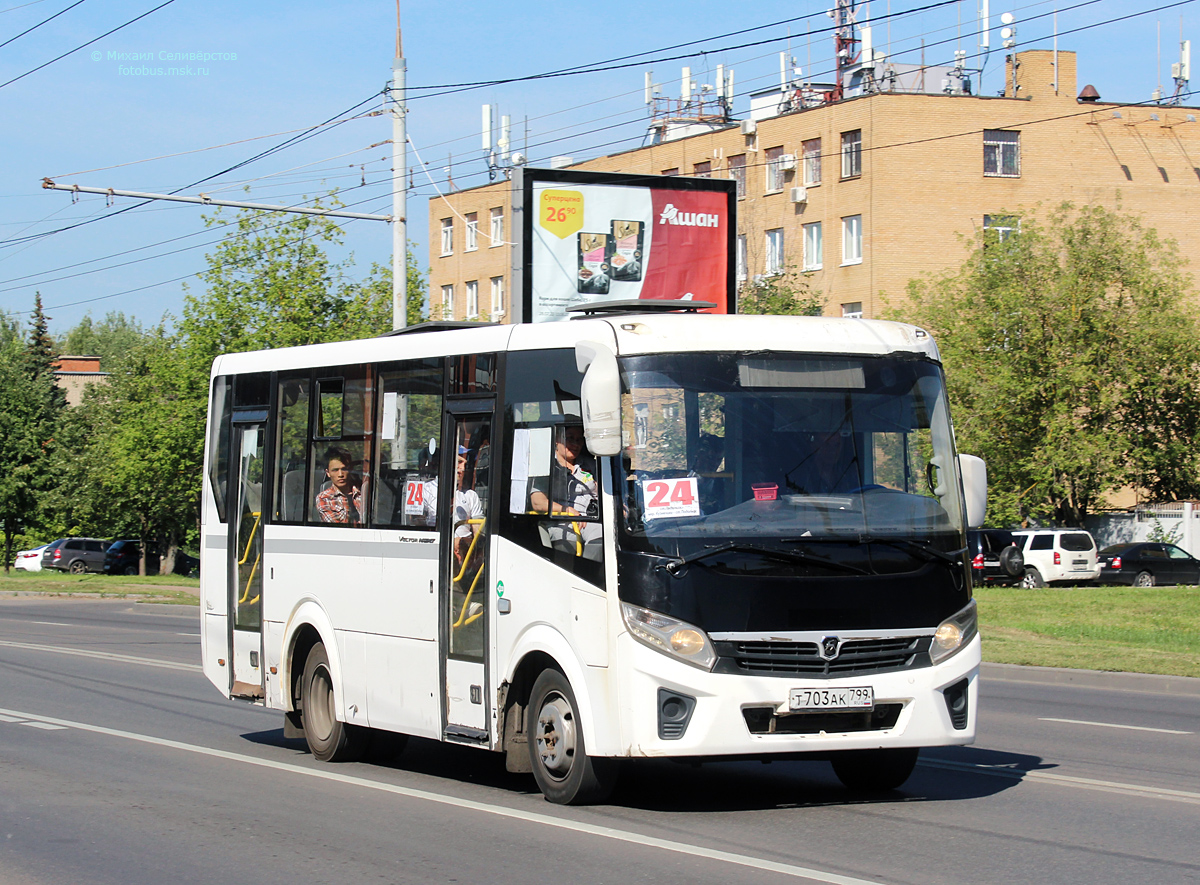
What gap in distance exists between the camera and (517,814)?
27.8 ft

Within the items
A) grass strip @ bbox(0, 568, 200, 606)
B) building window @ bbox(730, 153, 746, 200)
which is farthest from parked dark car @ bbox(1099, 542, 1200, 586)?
grass strip @ bbox(0, 568, 200, 606)

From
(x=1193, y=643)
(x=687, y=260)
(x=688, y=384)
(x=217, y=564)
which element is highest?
(x=687, y=260)

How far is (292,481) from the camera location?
38.2 feet

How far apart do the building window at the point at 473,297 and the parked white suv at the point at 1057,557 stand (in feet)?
120

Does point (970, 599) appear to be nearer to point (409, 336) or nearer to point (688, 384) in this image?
point (688, 384)

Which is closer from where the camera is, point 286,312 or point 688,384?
point 688,384

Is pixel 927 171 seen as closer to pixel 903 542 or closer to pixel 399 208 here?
pixel 399 208

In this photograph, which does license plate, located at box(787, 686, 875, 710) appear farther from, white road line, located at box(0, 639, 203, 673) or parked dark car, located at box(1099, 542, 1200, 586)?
parked dark car, located at box(1099, 542, 1200, 586)

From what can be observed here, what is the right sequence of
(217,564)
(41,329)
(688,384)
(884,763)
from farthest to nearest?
(41,329) < (217,564) < (884,763) < (688,384)

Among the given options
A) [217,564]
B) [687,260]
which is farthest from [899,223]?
[217,564]

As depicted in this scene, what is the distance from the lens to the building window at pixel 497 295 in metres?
70.7

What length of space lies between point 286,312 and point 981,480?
3487 cm

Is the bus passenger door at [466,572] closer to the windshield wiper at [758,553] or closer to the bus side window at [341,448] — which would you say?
the bus side window at [341,448]

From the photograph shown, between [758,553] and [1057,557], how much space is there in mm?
35061
